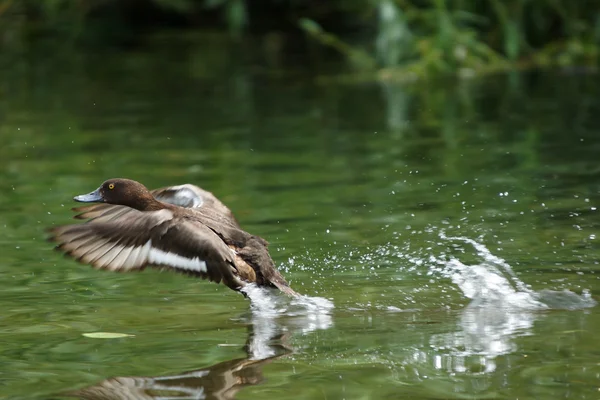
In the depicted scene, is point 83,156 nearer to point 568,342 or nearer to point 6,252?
point 6,252

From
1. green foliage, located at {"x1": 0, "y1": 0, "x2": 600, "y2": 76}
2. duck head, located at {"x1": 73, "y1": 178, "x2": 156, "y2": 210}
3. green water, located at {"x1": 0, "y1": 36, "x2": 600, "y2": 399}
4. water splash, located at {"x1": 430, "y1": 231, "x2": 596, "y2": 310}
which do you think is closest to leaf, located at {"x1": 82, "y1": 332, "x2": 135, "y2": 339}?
green water, located at {"x1": 0, "y1": 36, "x2": 600, "y2": 399}

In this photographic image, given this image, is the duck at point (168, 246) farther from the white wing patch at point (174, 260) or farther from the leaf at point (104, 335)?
the leaf at point (104, 335)

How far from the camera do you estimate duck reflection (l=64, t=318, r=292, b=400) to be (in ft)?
15.8

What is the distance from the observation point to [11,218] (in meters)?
8.73

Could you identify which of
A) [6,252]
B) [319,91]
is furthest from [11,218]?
[319,91]

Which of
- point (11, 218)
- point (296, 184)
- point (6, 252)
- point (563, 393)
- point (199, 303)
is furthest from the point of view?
point (296, 184)

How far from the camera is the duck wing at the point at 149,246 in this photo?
6027 mm

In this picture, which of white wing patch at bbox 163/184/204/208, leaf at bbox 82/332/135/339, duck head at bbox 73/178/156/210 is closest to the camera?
leaf at bbox 82/332/135/339

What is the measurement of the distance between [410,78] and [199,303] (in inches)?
416

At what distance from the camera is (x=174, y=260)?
6035 millimetres

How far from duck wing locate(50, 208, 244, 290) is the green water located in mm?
280

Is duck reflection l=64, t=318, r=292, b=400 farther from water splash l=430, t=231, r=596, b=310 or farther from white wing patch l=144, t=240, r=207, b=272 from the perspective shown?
water splash l=430, t=231, r=596, b=310

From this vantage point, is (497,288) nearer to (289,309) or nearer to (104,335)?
(289,309)

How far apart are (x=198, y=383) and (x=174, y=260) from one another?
3.76 feet
